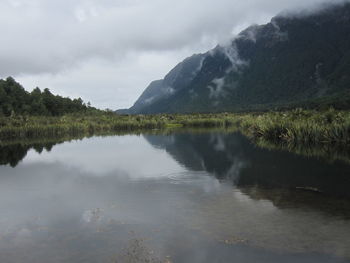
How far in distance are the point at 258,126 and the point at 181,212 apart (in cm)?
3384

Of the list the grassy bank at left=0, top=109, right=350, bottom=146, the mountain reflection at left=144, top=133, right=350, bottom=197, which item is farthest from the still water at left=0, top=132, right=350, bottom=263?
the grassy bank at left=0, top=109, right=350, bottom=146

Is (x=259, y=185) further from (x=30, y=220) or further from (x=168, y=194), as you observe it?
(x=30, y=220)

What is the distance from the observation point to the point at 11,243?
9766mm

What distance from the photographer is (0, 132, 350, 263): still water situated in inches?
352

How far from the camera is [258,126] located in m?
44.5

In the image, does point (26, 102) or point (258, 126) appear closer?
point (258, 126)

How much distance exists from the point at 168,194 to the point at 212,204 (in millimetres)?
2441

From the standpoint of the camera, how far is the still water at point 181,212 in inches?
352

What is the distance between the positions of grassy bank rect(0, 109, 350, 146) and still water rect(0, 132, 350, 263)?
373 inches

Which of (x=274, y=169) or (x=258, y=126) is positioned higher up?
(x=258, y=126)

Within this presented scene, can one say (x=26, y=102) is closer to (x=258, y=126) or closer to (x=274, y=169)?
(x=258, y=126)

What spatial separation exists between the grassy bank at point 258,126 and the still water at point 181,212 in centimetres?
947

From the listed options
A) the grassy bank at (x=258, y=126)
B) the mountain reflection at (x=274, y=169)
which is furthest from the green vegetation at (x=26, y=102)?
the mountain reflection at (x=274, y=169)

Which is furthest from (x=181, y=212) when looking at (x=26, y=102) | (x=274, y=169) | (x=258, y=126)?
(x=26, y=102)
